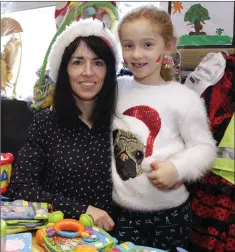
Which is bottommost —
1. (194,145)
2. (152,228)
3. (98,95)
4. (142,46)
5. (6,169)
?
(152,228)

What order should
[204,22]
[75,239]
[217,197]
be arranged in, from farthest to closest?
[204,22] → [217,197] → [75,239]

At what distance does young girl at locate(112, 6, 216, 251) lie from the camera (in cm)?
100

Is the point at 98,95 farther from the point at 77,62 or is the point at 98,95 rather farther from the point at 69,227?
the point at 69,227

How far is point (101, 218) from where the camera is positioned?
0.98m

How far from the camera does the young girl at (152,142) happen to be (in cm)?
100

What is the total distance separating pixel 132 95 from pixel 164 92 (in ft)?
0.30

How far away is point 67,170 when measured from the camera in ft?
3.39

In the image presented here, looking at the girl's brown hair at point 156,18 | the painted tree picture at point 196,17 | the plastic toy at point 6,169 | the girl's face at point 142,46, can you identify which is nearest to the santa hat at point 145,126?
the girl's face at point 142,46

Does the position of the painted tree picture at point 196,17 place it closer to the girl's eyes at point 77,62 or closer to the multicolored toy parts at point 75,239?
the girl's eyes at point 77,62

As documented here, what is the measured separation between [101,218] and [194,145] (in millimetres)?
309

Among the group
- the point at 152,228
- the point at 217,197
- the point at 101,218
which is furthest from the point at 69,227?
the point at 217,197

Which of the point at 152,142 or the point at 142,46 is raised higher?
the point at 142,46

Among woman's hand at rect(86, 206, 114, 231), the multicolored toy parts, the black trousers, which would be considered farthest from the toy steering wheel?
the black trousers

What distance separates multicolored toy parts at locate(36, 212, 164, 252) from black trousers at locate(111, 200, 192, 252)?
21cm
